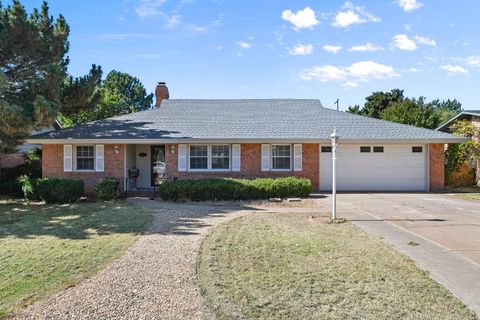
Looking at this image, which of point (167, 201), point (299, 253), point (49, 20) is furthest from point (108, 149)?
point (299, 253)

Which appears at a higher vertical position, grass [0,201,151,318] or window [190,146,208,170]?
window [190,146,208,170]

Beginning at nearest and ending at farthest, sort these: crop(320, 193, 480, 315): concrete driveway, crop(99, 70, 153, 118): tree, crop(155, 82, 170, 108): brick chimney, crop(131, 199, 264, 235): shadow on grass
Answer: crop(320, 193, 480, 315): concrete driveway, crop(131, 199, 264, 235): shadow on grass, crop(155, 82, 170, 108): brick chimney, crop(99, 70, 153, 118): tree

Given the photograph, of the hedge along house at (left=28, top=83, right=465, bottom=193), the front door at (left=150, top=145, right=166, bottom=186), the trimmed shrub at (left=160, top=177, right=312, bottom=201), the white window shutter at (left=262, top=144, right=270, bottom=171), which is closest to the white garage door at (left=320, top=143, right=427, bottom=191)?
the hedge along house at (left=28, top=83, right=465, bottom=193)

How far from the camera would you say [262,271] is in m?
6.12

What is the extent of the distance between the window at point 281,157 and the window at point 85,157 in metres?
8.39

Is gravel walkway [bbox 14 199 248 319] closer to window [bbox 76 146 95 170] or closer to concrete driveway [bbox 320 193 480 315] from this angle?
concrete driveway [bbox 320 193 480 315]

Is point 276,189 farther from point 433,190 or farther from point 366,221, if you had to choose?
point 433,190

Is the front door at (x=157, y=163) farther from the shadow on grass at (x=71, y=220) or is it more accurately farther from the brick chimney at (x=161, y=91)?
the brick chimney at (x=161, y=91)

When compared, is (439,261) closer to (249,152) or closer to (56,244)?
(56,244)

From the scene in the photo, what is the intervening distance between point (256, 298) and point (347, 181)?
14813mm

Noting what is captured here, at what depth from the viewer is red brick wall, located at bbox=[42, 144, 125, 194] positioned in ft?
57.9

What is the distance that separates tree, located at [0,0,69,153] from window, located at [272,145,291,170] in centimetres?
948

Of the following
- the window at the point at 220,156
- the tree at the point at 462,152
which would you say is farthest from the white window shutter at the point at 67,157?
the tree at the point at 462,152

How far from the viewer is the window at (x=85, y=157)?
1791 cm
